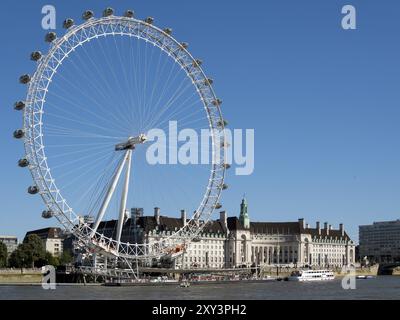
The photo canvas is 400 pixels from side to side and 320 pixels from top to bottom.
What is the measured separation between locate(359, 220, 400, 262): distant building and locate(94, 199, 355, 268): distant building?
40.2 meters

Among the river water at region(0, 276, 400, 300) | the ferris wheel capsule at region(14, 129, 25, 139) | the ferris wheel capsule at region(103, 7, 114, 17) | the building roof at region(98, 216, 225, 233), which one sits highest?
the ferris wheel capsule at region(103, 7, 114, 17)

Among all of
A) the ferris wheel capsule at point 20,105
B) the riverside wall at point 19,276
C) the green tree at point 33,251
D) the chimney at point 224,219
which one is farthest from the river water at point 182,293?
the chimney at point 224,219

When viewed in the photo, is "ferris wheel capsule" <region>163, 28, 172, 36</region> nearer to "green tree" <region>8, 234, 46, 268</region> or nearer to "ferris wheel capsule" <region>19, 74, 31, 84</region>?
"ferris wheel capsule" <region>19, 74, 31, 84</region>

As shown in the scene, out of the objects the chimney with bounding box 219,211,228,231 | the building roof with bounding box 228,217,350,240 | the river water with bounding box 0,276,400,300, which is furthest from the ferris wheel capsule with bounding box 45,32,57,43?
the building roof with bounding box 228,217,350,240

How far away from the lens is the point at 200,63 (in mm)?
53906

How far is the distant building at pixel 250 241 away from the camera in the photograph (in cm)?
10686

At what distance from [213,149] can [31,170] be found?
1618cm

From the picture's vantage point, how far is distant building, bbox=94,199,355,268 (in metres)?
107

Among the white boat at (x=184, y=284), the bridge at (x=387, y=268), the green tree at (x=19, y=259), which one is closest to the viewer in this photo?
the white boat at (x=184, y=284)

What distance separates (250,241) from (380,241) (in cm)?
7369

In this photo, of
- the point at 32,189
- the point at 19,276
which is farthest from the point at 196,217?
the point at 19,276

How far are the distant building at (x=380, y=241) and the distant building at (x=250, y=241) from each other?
132 ft

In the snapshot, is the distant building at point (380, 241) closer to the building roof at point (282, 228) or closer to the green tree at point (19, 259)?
the building roof at point (282, 228)

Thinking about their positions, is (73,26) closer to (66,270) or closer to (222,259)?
(66,270)
